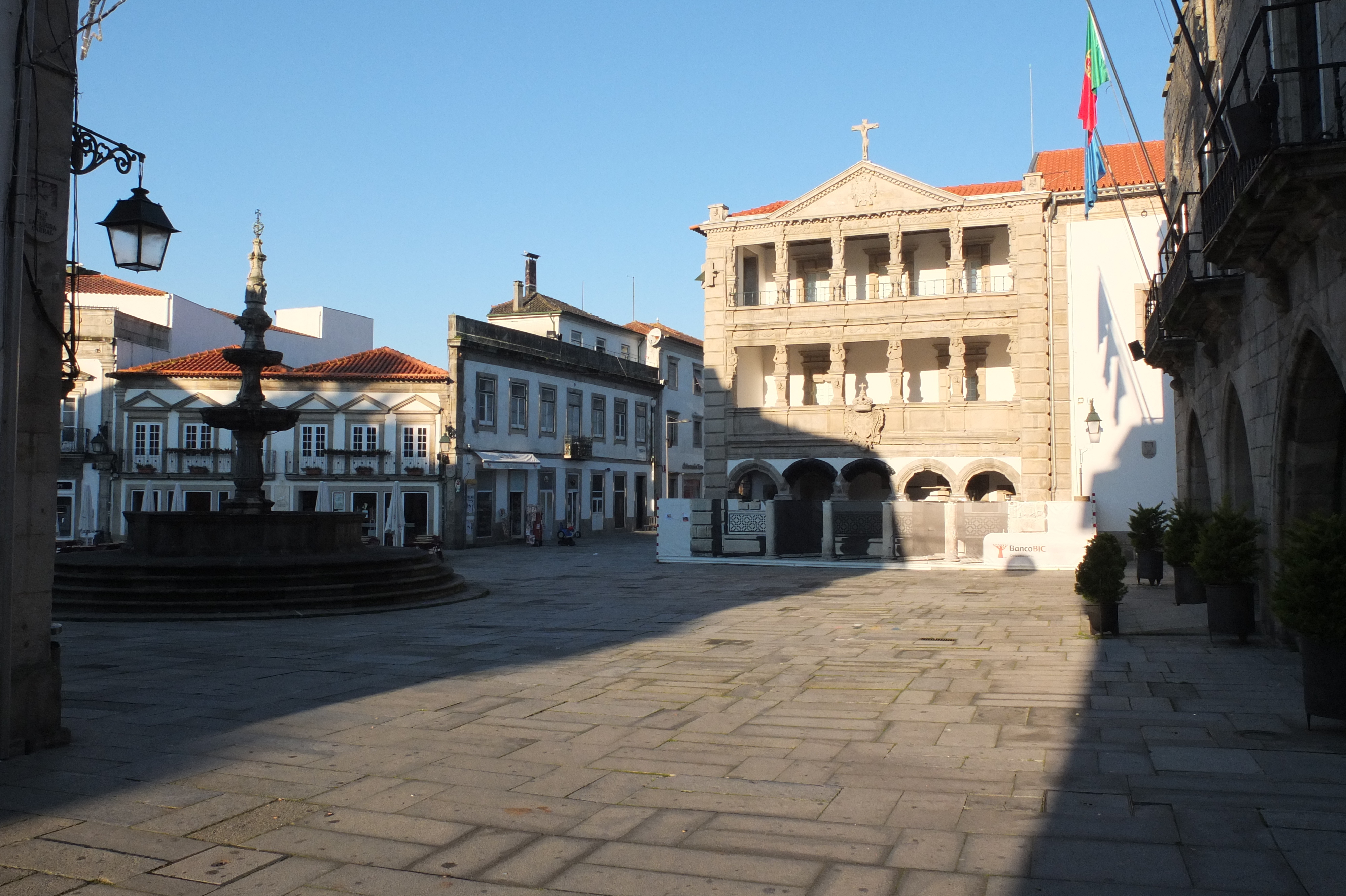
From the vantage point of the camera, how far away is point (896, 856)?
17.3 ft

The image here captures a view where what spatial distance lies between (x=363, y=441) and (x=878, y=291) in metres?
20.5

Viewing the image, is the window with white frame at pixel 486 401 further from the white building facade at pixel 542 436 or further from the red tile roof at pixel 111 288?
the red tile roof at pixel 111 288

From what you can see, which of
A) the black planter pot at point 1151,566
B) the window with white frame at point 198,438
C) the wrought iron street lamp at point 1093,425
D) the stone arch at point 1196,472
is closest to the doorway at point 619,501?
the window with white frame at point 198,438

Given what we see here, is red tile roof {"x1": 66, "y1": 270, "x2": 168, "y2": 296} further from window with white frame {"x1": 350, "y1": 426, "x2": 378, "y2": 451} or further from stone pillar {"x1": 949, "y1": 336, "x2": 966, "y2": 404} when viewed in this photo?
stone pillar {"x1": 949, "y1": 336, "x2": 966, "y2": 404}

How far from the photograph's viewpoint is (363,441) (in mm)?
41625

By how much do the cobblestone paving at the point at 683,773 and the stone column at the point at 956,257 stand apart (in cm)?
2273

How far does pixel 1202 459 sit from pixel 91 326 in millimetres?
38519

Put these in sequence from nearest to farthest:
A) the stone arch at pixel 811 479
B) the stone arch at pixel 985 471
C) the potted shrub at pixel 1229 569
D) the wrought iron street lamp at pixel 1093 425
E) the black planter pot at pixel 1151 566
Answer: the potted shrub at pixel 1229 569 → the black planter pot at pixel 1151 566 → the wrought iron street lamp at pixel 1093 425 → the stone arch at pixel 985 471 → the stone arch at pixel 811 479

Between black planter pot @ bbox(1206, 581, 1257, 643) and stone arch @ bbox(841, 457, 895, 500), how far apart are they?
2245 centimetres

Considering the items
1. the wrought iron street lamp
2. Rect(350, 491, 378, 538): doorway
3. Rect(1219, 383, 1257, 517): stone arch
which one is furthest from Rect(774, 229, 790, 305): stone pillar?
Rect(1219, 383, 1257, 517): stone arch

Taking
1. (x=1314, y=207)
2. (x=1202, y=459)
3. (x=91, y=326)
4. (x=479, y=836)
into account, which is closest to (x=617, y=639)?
(x=479, y=836)

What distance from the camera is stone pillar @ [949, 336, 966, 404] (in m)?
34.0

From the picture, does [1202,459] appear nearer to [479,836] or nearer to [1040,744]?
[1040,744]

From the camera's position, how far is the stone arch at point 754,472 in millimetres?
36156
